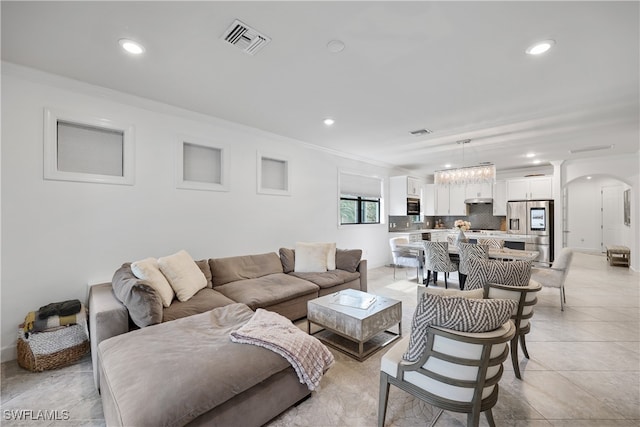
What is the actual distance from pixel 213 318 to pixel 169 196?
189cm

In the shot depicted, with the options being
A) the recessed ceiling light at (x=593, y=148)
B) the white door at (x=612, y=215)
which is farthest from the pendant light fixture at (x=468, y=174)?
the white door at (x=612, y=215)

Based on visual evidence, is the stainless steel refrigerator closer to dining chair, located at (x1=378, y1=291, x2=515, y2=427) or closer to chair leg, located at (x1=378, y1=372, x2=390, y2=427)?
dining chair, located at (x1=378, y1=291, x2=515, y2=427)

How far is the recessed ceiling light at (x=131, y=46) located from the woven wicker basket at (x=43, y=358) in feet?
8.80

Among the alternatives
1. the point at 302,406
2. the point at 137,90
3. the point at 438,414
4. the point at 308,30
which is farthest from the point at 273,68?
the point at 438,414

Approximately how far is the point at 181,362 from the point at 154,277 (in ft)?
3.93

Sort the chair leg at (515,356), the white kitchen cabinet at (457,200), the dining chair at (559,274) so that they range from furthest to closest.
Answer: the white kitchen cabinet at (457,200) < the dining chair at (559,274) < the chair leg at (515,356)

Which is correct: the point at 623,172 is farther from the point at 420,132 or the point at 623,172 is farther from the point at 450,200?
the point at 420,132

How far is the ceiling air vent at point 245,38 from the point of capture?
6.38 feet

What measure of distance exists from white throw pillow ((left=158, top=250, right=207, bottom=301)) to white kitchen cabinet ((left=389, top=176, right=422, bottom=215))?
17.9 ft

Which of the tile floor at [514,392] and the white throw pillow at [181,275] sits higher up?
the white throw pillow at [181,275]

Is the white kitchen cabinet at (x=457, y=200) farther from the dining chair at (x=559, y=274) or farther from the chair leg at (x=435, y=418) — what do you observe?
the chair leg at (x=435, y=418)

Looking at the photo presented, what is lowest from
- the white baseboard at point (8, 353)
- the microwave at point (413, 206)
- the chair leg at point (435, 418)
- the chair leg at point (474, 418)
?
the chair leg at point (435, 418)

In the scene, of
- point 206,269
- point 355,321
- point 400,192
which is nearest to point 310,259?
point 206,269

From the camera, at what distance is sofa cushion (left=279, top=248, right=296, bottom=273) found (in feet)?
13.5
